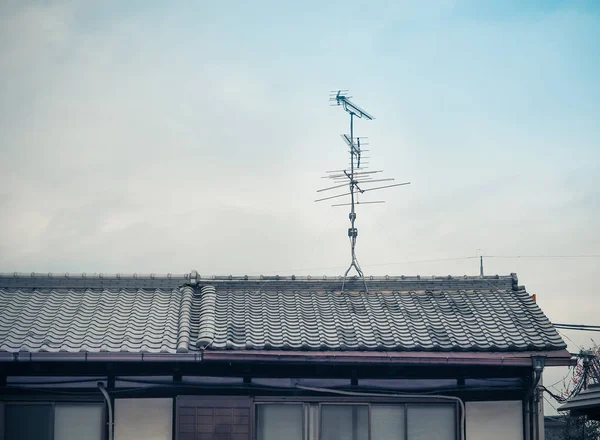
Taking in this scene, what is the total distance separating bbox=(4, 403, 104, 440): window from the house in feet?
Answer: 0.06

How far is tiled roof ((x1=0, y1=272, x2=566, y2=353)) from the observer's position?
14.2m

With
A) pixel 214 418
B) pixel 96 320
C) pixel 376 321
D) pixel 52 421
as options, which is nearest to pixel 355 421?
pixel 376 321

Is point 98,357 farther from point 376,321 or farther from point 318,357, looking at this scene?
point 376,321

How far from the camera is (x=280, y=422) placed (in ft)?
47.6

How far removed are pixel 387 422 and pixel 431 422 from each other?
31.7 inches

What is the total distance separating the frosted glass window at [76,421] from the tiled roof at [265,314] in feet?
4.01

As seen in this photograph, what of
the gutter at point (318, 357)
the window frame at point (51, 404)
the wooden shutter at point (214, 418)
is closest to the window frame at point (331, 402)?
the wooden shutter at point (214, 418)

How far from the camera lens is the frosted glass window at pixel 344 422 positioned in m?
14.5

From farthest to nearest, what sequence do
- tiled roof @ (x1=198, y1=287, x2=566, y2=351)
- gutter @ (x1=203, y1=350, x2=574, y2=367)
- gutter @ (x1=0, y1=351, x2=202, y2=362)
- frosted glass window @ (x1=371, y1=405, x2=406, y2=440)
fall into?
1. frosted glass window @ (x1=371, y1=405, x2=406, y2=440)
2. tiled roof @ (x1=198, y1=287, x2=566, y2=351)
3. gutter @ (x1=203, y1=350, x2=574, y2=367)
4. gutter @ (x1=0, y1=351, x2=202, y2=362)

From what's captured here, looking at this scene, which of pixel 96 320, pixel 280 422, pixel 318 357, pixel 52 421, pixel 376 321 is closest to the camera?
pixel 318 357

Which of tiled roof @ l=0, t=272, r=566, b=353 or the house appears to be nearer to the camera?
the house

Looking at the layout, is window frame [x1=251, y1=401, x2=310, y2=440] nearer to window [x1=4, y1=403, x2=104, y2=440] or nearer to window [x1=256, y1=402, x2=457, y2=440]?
window [x1=256, y1=402, x2=457, y2=440]

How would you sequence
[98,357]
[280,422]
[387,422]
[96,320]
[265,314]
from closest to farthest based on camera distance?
[98,357] → [280,422] → [387,422] → [96,320] → [265,314]

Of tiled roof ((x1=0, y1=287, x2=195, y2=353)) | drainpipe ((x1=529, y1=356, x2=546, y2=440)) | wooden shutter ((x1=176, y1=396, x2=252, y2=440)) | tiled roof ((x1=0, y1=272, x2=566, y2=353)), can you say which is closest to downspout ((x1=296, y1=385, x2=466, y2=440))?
tiled roof ((x1=0, y1=272, x2=566, y2=353))
